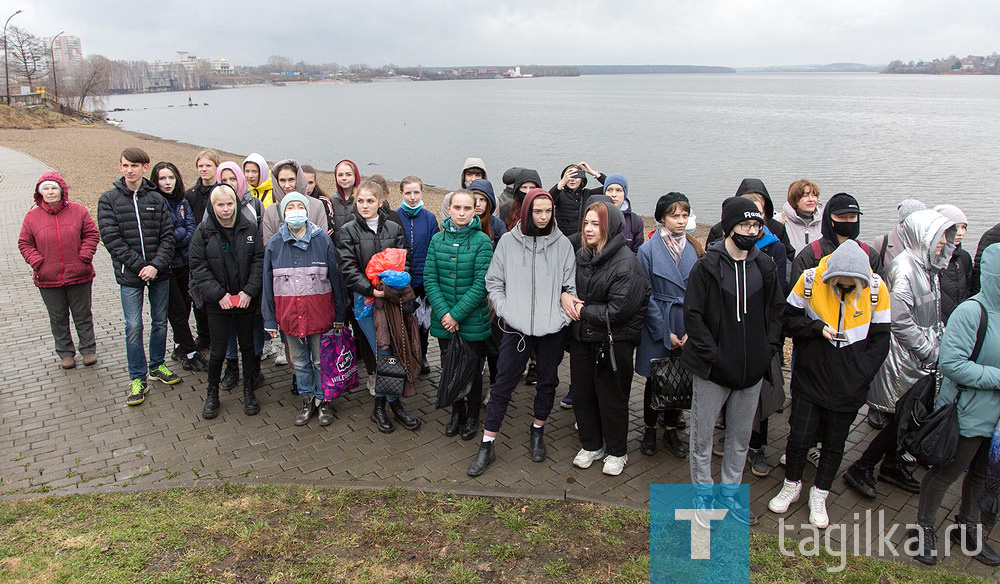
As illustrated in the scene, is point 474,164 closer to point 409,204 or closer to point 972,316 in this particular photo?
point 409,204


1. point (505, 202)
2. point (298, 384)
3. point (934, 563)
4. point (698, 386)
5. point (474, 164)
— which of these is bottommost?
point (934, 563)

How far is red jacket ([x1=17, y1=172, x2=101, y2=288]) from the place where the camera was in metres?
6.11

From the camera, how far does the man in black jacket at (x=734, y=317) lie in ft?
12.5

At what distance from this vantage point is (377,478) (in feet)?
15.0

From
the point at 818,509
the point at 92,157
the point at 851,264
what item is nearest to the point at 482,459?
the point at 818,509

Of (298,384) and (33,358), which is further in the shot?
(33,358)

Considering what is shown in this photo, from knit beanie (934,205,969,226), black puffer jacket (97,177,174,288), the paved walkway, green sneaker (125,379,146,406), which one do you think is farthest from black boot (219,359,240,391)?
knit beanie (934,205,969,226)

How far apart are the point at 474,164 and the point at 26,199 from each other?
16.7 meters

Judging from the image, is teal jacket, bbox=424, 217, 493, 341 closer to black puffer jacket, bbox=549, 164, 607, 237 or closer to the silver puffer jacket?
black puffer jacket, bbox=549, 164, 607, 237

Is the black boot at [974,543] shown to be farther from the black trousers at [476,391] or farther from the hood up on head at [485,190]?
the hood up on head at [485,190]

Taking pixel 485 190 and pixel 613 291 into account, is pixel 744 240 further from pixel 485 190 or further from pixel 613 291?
pixel 485 190

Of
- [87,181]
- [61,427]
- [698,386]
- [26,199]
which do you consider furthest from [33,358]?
[87,181]

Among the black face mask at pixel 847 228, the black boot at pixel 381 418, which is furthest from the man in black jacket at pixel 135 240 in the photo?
the black face mask at pixel 847 228

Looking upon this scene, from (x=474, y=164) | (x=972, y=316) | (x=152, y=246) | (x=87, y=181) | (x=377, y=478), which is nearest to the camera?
(x=972, y=316)
